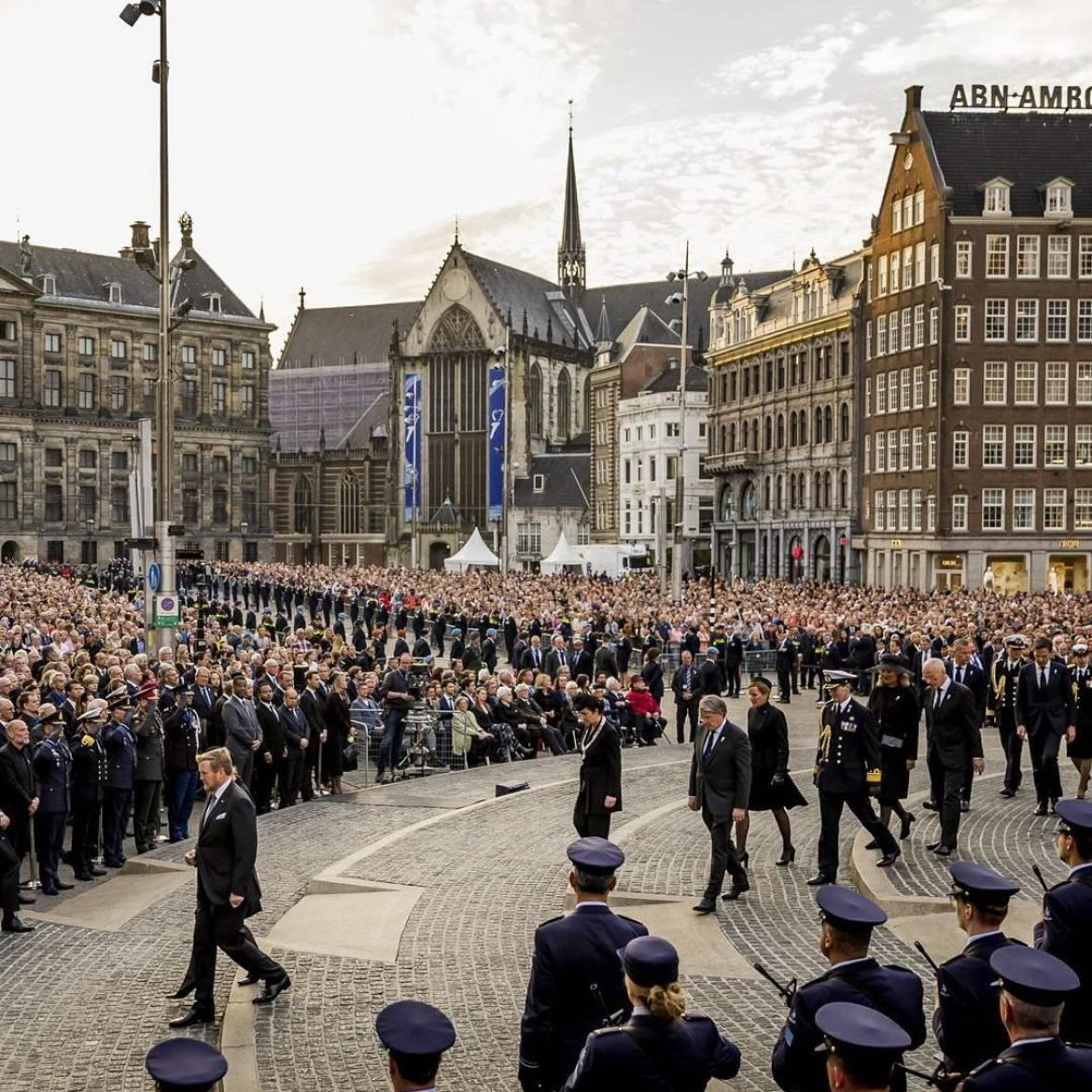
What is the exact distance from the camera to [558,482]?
9750 cm

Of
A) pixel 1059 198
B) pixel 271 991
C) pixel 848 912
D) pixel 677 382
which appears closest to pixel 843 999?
pixel 848 912

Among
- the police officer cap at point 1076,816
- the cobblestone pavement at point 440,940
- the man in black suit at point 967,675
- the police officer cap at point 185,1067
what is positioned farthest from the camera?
the man in black suit at point 967,675

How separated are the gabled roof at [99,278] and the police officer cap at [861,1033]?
300 feet

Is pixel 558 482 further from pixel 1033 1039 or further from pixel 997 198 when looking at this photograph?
pixel 1033 1039

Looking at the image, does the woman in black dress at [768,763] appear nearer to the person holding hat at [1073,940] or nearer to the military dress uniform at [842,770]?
the military dress uniform at [842,770]

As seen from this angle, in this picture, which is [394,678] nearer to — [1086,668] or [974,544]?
[1086,668]

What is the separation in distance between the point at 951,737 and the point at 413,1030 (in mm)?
8977

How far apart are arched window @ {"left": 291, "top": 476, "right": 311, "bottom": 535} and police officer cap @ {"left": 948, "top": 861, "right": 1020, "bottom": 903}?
109 metres

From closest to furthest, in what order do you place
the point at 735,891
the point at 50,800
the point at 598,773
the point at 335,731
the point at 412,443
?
1. the point at 598,773
2. the point at 735,891
3. the point at 50,800
4. the point at 335,731
5. the point at 412,443

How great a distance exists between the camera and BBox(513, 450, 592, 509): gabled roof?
9588cm

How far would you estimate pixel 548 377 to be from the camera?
336 ft

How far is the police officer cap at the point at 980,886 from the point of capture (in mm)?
5414

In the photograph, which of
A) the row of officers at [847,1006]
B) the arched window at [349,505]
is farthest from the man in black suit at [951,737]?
the arched window at [349,505]

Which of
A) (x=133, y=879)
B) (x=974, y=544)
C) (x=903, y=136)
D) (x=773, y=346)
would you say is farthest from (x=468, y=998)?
(x=773, y=346)
